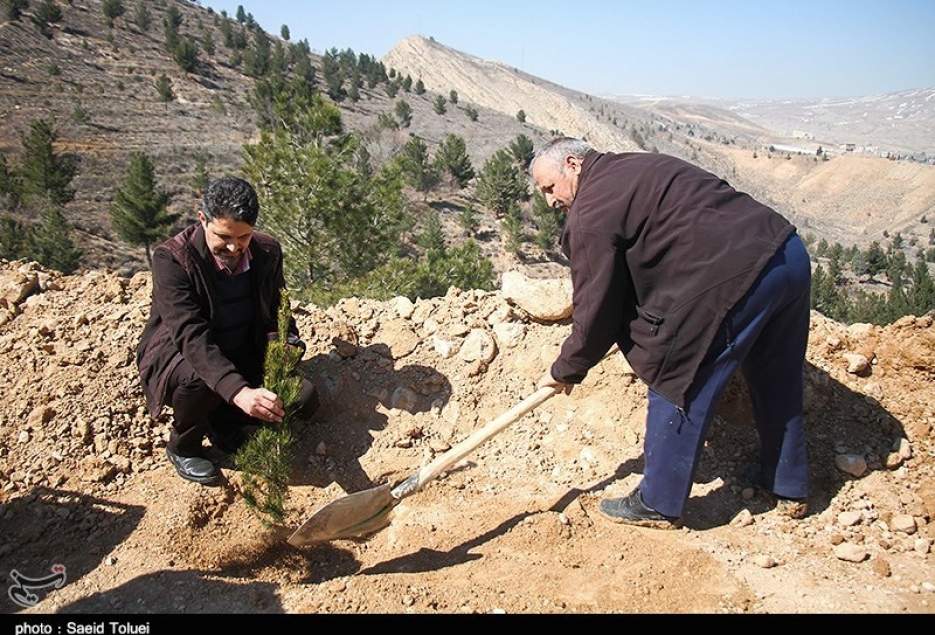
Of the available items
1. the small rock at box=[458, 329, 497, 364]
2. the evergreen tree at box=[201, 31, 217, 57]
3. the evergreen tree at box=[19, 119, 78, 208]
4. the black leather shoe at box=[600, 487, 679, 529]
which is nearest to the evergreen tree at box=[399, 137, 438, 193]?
the evergreen tree at box=[19, 119, 78, 208]

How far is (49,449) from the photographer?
2887 mm

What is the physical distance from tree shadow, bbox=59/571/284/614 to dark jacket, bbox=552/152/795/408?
1.72 meters

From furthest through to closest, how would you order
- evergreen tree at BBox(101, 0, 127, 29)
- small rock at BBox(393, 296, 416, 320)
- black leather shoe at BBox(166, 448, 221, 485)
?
evergreen tree at BBox(101, 0, 127, 29) → small rock at BBox(393, 296, 416, 320) → black leather shoe at BBox(166, 448, 221, 485)

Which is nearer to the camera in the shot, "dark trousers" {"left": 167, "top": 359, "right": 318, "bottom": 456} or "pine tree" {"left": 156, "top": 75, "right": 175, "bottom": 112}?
"dark trousers" {"left": 167, "top": 359, "right": 318, "bottom": 456}

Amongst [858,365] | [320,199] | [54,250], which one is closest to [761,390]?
[858,365]

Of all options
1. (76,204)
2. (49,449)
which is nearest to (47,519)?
(49,449)

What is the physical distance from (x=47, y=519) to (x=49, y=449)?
434 millimetres

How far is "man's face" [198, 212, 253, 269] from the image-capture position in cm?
238

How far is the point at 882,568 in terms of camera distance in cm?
220

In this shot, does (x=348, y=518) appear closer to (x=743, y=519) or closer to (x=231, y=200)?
(x=231, y=200)

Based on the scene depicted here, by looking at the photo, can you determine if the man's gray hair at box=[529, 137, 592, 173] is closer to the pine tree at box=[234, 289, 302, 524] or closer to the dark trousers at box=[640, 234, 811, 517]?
the dark trousers at box=[640, 234, 811, 517]

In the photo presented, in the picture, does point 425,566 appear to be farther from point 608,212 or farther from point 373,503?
point 608,212

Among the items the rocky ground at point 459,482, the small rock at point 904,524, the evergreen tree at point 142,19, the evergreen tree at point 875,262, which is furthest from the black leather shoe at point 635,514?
the evergreen tree at point 142,19
